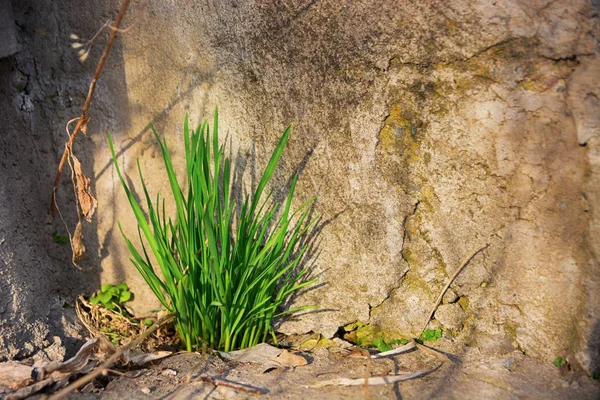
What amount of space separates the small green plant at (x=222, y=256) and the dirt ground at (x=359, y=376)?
0.15 metres

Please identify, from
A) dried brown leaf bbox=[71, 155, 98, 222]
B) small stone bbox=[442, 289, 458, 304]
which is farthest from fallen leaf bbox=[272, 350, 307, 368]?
dried brown leaf bbox=[71, 155, 98, 222]

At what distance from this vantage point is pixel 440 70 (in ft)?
6.35

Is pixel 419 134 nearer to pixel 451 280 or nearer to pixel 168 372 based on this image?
pixel 451 280

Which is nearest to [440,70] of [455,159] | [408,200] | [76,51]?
[455,159]

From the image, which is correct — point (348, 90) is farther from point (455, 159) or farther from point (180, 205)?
point (180, 205)

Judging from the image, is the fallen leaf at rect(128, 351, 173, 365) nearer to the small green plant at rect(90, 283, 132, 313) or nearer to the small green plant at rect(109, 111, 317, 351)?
the small green plant at rect(109, 111, 317, 351)

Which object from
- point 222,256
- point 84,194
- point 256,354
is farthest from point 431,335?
point 84,194

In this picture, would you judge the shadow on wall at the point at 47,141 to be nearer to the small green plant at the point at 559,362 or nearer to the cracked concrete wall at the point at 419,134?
the cracked concrete wall at the point at 419,134

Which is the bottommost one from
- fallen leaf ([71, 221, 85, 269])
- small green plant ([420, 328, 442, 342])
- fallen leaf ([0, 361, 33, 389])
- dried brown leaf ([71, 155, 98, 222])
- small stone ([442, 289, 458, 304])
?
fallen leaf ([0, 361, 33, 389])

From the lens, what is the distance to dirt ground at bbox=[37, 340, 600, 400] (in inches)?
72.0

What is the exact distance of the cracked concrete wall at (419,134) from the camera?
72.1 inches

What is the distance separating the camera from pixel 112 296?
2.54m

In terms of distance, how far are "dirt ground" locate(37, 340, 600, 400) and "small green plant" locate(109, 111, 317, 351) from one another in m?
0.15

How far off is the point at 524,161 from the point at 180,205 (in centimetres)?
121
